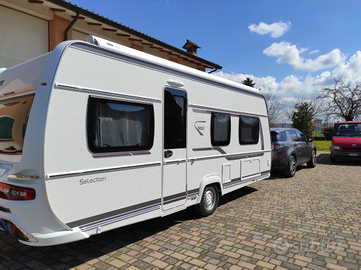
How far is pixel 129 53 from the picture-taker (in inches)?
141

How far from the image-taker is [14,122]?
3.16 m

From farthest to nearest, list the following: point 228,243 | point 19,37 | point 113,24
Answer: point 113,24 → point 19,37 → point 228,243

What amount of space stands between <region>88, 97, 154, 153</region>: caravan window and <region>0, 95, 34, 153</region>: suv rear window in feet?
2.31

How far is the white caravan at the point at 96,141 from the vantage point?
2.75 metres

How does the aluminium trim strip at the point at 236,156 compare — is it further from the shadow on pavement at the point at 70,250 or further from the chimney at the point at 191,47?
the chimney at the point at 191,47

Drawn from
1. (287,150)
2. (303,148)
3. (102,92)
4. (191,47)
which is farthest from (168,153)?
(191,47)

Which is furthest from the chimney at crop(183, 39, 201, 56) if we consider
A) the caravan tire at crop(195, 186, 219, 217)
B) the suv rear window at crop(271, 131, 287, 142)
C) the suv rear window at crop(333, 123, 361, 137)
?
the caravan tire at crop(195, 186, 219, 217)

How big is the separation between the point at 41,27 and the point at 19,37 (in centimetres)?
81

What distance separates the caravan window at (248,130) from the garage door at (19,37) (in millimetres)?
6353

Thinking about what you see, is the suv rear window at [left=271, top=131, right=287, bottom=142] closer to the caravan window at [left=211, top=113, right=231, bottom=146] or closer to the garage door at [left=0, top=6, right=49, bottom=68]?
the caravan window at [left=211, top=113, right=231, bottom=146]

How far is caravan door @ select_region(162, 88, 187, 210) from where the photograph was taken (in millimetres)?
4051

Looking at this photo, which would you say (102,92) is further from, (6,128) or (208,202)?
(208,202)

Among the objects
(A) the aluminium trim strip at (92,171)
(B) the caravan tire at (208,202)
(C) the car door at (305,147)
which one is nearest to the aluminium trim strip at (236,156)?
(B) the caravan tire at (208,202)

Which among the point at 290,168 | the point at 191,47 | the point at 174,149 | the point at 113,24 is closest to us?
the point at 174,149
